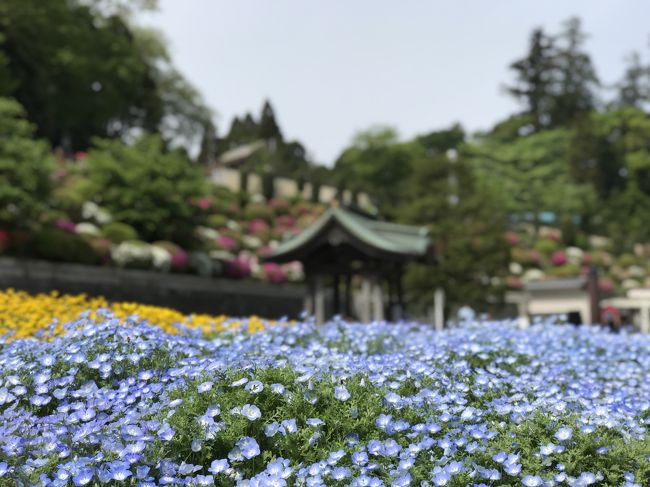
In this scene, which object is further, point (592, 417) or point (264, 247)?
point (264, 247)

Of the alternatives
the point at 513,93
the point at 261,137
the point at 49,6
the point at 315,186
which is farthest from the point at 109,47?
the point at 513,93

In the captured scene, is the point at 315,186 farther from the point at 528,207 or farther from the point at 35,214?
the point at 35,214

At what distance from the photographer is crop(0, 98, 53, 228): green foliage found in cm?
1723

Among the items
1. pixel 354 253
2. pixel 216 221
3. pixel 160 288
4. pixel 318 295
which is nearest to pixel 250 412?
pixel 354 253

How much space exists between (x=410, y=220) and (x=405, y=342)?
1942 centimetres

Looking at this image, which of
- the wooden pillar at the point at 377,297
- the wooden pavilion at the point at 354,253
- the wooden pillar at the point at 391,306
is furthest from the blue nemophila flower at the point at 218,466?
the wooden pillar at the point at 391,306

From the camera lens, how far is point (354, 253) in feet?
55.6

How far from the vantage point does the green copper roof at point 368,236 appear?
15.8m

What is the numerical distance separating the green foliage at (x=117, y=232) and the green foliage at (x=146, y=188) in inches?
22.9

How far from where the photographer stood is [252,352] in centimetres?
607

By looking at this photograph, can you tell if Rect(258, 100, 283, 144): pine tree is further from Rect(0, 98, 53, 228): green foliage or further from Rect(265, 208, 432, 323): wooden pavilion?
Rect(265, 208, 432, 323): wooden pavilion

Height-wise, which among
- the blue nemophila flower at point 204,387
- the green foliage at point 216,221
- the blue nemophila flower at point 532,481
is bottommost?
the blue nemophila flower at point 532,481

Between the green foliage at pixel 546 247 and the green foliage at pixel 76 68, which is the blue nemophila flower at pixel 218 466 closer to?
the green foliage at pixel 76 68

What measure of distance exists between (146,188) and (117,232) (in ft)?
5.88
